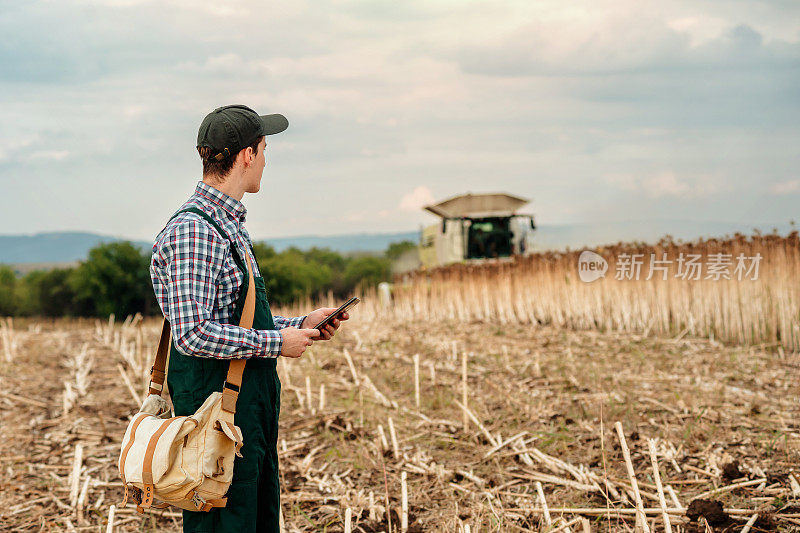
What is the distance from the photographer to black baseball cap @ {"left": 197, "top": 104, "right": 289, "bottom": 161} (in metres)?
2.63

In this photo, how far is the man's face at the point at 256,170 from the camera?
275 centimetres

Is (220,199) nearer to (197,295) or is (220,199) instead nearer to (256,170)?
(256,170)

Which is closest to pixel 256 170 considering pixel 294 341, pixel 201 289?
pixel 201 289

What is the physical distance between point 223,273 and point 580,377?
5.75 metres

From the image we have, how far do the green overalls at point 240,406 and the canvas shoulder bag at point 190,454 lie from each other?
7 cm

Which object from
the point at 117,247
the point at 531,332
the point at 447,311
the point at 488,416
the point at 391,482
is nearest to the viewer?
the point at 391,482

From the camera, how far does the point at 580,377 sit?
762cm

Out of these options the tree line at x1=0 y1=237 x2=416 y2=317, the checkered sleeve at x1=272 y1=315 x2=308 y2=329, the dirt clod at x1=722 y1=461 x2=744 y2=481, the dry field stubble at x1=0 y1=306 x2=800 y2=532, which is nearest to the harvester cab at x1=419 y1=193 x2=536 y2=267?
the tree line at x1=0 y1=237 x2=416 y2=317

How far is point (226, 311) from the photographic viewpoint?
2645mm

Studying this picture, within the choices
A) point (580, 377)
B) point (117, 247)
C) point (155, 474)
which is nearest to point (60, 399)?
point (580, 377)

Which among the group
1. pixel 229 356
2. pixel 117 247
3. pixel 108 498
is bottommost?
pixel 108 498

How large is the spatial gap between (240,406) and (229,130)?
1008 millimetres

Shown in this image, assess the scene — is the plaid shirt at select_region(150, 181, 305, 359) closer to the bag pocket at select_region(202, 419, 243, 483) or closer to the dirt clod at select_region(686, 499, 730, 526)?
the bag pocket at select_region(202, 419, 243, 483)

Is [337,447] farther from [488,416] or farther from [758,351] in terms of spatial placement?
[758,351]
